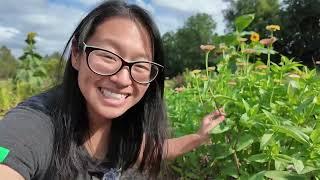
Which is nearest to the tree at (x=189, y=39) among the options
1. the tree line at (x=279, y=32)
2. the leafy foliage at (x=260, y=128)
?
the tree line at (x=279, y=32)

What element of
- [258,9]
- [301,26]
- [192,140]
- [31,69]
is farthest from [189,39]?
[192,140]

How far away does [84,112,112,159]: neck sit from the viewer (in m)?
1.79

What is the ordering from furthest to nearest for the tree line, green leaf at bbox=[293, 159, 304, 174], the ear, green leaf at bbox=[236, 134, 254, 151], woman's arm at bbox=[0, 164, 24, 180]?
1. the tree line
2. green leaf at bbox=[236, 134, 254, 151]
3. the ear
4. green leaf at bbox=[293, 159, 304, 174]
5. woman's arm at bbox=[0, 164, 24, 180]

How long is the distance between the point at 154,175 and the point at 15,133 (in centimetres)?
83

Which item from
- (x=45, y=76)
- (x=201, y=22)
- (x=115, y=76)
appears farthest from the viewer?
(x=201, y=22)

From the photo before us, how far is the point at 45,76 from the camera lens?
32.3 ft

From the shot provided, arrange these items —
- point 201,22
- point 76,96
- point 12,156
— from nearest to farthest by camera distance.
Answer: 1. point 12,156
2. point 76,96
3. point 201,22

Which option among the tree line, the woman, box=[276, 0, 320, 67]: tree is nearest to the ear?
the woman

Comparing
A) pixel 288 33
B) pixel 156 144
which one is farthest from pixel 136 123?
pixel 288 33

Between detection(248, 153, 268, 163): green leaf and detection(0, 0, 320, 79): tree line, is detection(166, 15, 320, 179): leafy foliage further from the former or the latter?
detection(0, 0, 320, 79): tree line

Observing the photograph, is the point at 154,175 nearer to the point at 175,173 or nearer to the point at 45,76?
the point at 175,173

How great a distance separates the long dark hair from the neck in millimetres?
26

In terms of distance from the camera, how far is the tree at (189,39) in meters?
43.1

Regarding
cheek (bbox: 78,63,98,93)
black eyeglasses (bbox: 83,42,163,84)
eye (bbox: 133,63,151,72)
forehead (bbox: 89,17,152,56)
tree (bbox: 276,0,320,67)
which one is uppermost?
forehead (bbox: 89,17,152,56)
